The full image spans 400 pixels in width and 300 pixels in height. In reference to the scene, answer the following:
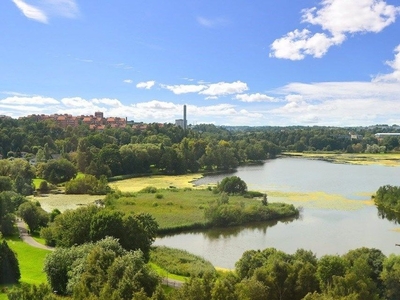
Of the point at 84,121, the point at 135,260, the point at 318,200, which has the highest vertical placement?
the point at 84,121

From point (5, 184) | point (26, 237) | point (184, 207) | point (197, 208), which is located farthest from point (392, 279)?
point (5, 184)

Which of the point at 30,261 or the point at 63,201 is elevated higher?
the point at 30,261

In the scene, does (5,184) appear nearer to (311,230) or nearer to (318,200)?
(311,230)

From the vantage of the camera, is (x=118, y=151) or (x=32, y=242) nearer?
(x=32, y=242)

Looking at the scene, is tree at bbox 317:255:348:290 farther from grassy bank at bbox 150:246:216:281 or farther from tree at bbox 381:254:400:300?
grassy bank at bbox 150:246:216:281

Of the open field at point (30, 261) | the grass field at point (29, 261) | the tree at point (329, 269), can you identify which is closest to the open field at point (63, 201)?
the open field at point (30, 261)

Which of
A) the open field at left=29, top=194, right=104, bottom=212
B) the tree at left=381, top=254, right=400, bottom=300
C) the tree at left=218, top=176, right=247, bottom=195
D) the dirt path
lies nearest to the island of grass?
the tree at left=218, top=176, right=247, bottom=195

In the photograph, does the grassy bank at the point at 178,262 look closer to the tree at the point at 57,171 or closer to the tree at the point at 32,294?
the tree at the point at 32,294
